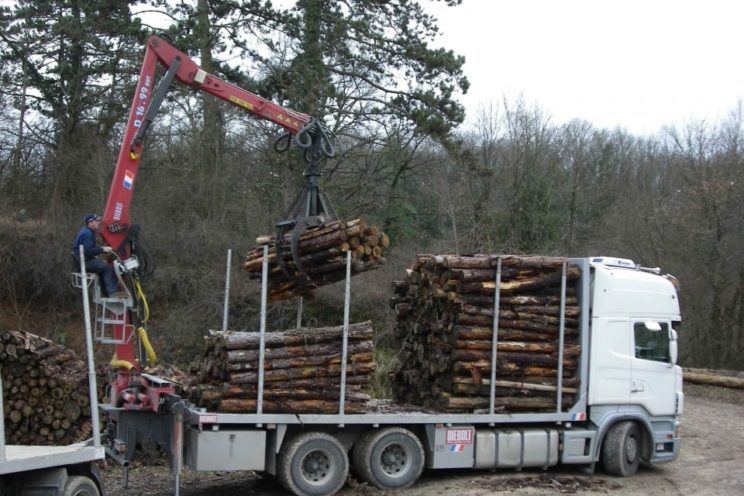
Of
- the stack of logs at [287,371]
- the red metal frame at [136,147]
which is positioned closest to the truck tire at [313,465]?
the stack of logs at [287,371]

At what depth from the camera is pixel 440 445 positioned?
10602 millimetres

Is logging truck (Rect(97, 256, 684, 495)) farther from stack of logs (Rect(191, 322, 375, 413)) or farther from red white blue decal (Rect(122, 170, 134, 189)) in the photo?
red white blue decal (Rect(122, 170, 134, 189))

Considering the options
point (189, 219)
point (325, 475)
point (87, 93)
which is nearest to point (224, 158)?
point (189, 219)

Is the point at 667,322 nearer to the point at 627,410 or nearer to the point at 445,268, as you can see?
the point at 627,410

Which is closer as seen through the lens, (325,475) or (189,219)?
(325,475)

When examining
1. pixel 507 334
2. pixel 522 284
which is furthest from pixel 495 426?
pixel 522 284

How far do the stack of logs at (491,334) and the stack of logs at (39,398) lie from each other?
544 centimetres

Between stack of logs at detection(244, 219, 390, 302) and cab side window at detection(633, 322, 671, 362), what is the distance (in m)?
4.37

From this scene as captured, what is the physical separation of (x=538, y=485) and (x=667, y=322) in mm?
3372

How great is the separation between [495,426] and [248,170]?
46.4 ft

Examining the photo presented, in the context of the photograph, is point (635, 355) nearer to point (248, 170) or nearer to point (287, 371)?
point (287, 371)

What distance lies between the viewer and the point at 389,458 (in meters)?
10.4

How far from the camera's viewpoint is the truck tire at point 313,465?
9633 mm

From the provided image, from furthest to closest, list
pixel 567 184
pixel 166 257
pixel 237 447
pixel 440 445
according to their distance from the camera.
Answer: pixel 567 184 → pixel 166 257 → pixel 440 445 → pixel 237 447
